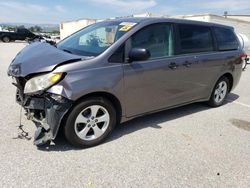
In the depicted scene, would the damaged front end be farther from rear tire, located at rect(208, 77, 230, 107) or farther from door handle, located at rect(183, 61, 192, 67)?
rear tire, located at rect(208, 77, 230, 107)

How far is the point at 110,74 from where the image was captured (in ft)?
11.2

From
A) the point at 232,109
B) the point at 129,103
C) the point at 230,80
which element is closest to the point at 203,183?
Result: the point at 129,103

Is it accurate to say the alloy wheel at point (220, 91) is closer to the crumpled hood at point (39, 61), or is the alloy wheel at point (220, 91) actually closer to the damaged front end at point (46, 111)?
the crumpled hood at point (39, 61)

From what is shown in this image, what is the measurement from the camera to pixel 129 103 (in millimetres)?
3748

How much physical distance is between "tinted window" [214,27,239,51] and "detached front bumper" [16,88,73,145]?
3361 millimetres

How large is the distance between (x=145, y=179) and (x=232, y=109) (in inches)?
129

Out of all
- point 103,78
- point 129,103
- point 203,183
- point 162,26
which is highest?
point 162,26

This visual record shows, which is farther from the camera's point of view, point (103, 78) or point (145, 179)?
point (103, 78)

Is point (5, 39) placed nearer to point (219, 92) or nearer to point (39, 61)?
point (219, 92)

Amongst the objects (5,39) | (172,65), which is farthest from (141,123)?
(5,39)

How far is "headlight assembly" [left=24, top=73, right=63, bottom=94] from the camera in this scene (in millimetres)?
3064

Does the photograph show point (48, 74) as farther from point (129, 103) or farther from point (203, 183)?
point (203, 183)

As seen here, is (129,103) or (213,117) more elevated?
(129,103)

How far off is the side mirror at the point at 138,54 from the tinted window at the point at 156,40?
7.6 inches
